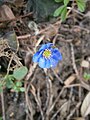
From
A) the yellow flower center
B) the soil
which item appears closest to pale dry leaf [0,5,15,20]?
the soil

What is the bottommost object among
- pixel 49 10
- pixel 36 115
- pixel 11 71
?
pixel 36 115

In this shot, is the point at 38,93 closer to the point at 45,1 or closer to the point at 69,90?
the point at 69,90

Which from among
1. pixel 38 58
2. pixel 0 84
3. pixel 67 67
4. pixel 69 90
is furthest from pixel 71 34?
pixel 0 84

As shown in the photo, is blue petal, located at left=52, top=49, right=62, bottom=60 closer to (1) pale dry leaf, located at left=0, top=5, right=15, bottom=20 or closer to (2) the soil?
(2) the soil

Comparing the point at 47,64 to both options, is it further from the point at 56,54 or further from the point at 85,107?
the point at 85,107

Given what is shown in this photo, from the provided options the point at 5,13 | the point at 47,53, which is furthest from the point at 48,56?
the point at 5,13

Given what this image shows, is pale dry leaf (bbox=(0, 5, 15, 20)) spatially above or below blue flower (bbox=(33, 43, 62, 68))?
above

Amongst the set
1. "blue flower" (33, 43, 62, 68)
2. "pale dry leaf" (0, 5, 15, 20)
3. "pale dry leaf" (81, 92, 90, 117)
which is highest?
"pale dry leaf" (0, 5, 15, 20)
